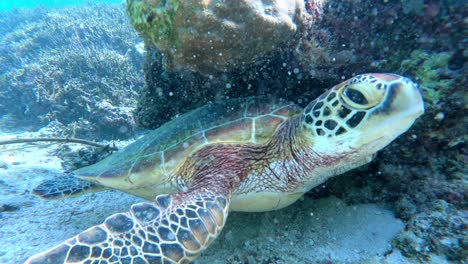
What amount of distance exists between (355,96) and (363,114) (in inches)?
5.8

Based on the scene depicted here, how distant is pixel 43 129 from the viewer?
7.64 metres

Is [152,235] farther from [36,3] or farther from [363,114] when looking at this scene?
[36,3]

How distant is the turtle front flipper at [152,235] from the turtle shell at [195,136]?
68 cm

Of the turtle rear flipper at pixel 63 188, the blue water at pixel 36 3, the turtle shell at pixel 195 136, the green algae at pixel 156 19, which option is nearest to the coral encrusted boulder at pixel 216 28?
the green algae at pixel 156 19

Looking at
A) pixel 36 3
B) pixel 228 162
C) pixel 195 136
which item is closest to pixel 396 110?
pixel 228 162

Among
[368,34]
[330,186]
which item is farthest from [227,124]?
[368,34]

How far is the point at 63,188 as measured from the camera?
3436 mm

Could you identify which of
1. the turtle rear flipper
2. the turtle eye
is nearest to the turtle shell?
the turtle rear flipper

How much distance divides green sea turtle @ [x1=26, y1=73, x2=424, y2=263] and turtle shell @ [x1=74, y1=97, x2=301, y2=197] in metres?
0.01

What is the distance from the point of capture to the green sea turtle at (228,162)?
1821 millimetres

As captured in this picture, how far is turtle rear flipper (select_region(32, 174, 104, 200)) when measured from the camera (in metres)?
3.32

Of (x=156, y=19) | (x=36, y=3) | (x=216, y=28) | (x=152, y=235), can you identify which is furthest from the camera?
(x=36, y=3)

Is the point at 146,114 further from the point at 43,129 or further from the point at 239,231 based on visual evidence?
the point at 43,129

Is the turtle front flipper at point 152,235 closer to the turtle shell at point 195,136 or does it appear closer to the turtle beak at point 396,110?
the turtle shell at point 195,136
